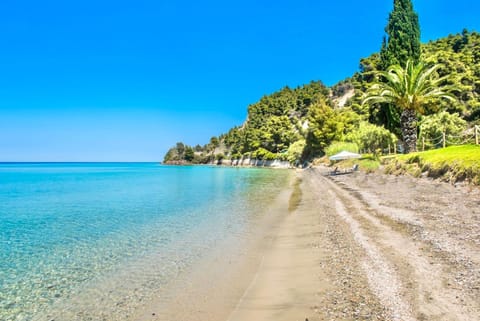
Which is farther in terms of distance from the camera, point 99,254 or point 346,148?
point 346,148

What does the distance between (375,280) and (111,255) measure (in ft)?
22.2

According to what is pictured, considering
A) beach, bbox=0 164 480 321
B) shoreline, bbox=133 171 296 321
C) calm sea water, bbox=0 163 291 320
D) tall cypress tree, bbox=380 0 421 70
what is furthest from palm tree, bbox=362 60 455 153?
shoreline, bbox=133 171 296 321

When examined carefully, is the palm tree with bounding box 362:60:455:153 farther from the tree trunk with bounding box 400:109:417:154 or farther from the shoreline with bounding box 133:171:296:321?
the shoreline with bounding box 133:171:296:321

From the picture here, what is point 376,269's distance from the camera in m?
5.76

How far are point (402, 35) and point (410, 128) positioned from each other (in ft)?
44.4

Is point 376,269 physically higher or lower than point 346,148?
lower

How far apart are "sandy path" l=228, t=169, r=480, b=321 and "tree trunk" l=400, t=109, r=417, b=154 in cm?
1965

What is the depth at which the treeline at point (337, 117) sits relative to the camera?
41344 mm

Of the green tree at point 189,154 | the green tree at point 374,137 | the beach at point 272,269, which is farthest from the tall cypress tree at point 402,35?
the green tree at point 189,154

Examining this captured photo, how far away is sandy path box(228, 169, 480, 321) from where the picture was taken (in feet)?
14.1

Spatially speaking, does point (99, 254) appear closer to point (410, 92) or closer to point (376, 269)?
point (376, 269)

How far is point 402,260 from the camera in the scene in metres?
6.05

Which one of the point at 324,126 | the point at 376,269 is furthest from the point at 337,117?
the point at 376,269

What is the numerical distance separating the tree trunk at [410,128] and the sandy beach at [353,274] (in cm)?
2053
